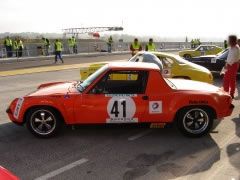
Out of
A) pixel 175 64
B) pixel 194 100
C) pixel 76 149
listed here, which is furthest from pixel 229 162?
pixel 175 64

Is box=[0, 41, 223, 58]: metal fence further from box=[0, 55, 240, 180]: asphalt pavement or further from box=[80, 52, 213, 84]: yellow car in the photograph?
box=[0, 55, 240, 180]: asphalt pavement

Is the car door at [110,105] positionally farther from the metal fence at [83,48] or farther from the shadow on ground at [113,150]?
the metal fence at [83,48]

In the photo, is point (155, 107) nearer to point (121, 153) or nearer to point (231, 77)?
point (121, 153)

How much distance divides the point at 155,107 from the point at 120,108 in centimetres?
66

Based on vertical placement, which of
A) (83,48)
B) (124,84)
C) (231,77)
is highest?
(83,48)

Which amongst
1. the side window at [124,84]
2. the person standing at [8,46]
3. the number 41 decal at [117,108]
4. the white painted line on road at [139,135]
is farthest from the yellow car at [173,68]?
the person standing at [8,46]

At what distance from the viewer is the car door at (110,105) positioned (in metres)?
6.82

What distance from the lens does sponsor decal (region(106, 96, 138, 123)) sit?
682 centimetres

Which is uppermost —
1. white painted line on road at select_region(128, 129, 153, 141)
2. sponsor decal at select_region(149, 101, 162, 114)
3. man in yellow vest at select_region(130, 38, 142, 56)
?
man in yellow vest at select_region(130, 38, 142, 56)

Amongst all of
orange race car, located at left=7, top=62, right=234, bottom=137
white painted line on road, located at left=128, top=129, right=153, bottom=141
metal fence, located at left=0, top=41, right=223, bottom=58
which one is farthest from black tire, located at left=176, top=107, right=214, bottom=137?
metal fence, located at left=0, top=41, right=223, bottom=58

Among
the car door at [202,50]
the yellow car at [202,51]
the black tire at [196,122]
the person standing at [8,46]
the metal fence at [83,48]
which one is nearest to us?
the black tire at [196,122]

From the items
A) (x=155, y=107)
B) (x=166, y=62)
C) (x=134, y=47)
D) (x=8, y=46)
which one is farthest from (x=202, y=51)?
(x=155, y=107)

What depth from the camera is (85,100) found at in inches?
269

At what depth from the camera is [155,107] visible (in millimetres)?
6891
